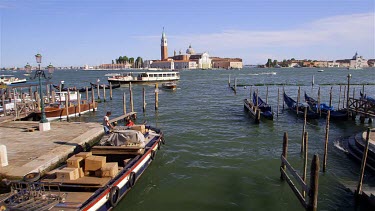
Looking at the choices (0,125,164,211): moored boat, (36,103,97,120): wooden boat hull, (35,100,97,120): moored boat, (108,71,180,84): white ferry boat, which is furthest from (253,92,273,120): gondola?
(108,71,180,84): white ferry boat

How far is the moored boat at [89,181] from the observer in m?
6.77

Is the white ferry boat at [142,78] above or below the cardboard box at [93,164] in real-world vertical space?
above

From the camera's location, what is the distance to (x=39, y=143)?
41.7ft

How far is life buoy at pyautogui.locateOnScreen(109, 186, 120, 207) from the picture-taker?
8.16 m

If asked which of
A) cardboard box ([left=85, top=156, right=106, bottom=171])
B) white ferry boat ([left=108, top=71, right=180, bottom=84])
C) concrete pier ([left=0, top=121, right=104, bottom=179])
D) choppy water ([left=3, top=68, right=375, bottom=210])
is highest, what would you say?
white ferry boat ([left=108, top=71, right=180, bottom=84])

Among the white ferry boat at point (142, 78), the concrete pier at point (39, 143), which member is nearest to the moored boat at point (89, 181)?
the concrete pier at point (39, 143)

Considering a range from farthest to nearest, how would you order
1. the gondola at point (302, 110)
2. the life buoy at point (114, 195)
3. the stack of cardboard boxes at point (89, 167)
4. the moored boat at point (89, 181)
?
the gondola at point (302, 110), the stack of cardboard boxes at point (89, 167), the life buoy at point (114, 195), the moored boat at point (89, 181)

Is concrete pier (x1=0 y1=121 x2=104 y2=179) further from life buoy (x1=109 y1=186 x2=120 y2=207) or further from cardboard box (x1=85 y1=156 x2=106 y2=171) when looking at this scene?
life buoy (x1=109 y1=186 x2=120 y2=207)

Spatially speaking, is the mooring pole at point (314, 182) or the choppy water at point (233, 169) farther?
the choppy water at point (233, 169)

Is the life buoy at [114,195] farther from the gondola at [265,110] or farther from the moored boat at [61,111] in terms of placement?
the gondola at [265,110]

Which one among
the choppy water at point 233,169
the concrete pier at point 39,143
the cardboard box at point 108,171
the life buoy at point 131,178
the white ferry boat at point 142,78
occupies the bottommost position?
the choppy water at point 233,169

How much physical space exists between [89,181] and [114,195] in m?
0.77

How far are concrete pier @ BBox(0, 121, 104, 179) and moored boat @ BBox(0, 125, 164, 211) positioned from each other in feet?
4.43

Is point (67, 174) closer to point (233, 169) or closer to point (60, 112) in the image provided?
point (233, 169)
